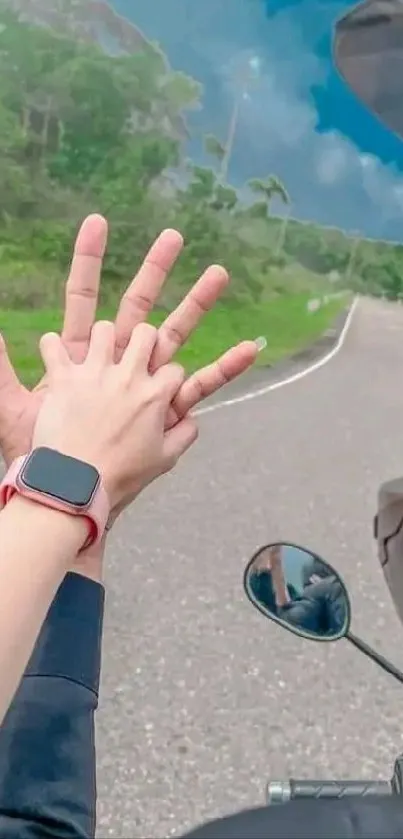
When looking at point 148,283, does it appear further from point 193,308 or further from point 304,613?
point 304,613

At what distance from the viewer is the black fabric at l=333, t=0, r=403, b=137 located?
2.23 feet

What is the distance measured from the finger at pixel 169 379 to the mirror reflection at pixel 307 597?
0.16m

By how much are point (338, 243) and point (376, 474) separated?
571 mm

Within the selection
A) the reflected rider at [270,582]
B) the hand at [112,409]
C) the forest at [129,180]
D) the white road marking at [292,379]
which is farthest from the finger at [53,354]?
the forest at [129,180]

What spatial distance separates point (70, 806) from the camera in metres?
0.56

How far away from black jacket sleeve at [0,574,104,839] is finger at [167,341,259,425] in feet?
0.38

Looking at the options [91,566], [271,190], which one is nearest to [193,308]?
[91,566]

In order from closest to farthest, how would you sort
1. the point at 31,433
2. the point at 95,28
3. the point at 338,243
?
the point at 31,433
the point at 338,243
the point at 95,28

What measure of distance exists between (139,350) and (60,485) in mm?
106

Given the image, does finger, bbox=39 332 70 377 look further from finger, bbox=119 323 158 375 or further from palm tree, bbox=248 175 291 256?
palm tree, bbox=248 175 291 256

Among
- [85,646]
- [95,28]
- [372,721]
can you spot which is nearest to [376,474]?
[372,721]

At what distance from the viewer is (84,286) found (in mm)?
599

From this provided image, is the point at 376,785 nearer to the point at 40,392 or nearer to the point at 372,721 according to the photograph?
the point at 40,392

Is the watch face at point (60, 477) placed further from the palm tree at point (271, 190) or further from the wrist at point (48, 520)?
the palm tree at point (271, 190)
